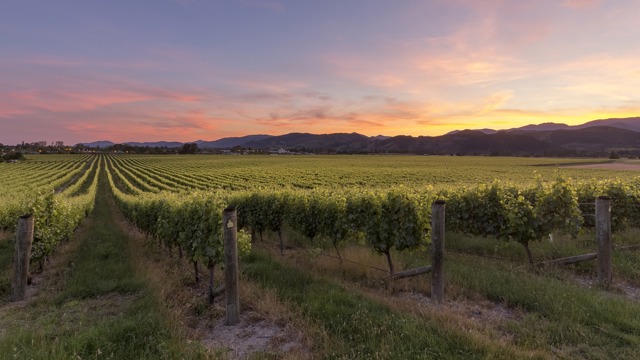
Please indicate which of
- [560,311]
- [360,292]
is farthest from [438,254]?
[560,311]

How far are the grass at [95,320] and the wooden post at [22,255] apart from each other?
0.50 metres

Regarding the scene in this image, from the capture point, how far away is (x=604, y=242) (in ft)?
25.4

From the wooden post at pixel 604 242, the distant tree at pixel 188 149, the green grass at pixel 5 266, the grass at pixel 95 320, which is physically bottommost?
the green grass at pixel 5 266

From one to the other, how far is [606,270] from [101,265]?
1324cm

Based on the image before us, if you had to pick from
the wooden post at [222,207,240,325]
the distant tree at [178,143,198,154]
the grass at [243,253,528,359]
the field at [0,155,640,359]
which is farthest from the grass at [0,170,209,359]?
the distant tree at [178,143,198,154]

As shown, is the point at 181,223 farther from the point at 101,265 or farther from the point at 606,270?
the point at 606,270

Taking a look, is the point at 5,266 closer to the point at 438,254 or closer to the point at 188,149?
the point at 438,254

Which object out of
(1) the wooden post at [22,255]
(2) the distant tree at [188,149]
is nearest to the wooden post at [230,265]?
(1) the wooden post at [22,255]

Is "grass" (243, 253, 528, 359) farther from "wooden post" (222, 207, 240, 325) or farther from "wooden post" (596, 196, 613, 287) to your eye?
"wooden post" (596, 196, 613, 287)

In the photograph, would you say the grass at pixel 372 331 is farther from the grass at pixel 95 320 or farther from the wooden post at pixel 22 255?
the wooden post at pixel 22 255

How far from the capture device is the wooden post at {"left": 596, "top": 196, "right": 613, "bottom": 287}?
7.71 meters

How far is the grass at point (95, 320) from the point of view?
183 inches

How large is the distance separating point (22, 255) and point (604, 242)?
1309 centimetres

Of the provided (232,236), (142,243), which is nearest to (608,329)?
(232,236)
